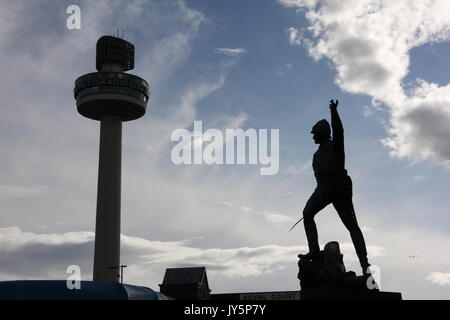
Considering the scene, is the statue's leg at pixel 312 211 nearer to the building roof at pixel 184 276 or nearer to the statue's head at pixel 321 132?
the statue's head at pixel 321 132

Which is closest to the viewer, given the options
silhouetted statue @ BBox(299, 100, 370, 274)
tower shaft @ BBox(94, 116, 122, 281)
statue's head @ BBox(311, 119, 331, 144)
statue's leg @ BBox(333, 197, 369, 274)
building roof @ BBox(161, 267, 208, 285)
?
silhouetted statue @ BBox(299, 100, 370, 274)

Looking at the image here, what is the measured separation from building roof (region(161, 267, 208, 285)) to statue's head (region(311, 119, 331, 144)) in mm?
77210

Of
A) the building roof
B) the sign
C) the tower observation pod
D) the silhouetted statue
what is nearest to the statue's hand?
the silhouetted statue

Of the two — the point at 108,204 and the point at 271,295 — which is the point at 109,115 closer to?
the point at 108,204

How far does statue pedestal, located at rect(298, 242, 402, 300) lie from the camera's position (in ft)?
41.9

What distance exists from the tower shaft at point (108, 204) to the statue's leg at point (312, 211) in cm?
6752

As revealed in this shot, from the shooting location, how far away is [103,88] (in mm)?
83312

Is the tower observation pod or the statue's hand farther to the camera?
the tower observation pod

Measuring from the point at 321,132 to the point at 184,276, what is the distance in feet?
260

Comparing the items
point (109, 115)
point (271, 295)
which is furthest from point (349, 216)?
point (109, 115)

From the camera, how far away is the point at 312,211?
14367 mm

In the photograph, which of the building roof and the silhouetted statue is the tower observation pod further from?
the silhouetted statue
